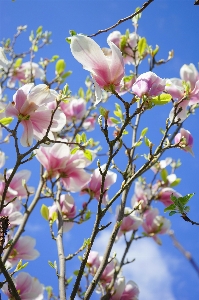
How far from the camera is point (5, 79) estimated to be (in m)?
2.93

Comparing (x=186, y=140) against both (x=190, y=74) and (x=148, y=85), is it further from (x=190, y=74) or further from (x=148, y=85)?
(x=148, y=85)

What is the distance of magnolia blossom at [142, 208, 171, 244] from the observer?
225 centimetres

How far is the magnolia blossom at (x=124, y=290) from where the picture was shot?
1.79m

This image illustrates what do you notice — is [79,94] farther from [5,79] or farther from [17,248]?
[17,248]

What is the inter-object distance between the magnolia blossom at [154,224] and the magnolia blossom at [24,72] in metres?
1.41

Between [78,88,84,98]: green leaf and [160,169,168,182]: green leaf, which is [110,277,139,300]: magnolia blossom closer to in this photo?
[160,169,168,182]: green leaf

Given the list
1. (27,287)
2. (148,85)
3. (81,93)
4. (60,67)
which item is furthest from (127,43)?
(27,287)

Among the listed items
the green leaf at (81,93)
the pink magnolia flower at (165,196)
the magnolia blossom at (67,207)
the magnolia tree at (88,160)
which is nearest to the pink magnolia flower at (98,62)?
the magnolia tree at (88,160)

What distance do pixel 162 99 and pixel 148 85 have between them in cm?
6

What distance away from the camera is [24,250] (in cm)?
183

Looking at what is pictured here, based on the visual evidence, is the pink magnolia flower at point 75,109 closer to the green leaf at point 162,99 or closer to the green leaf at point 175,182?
the green leaf at point 175,182

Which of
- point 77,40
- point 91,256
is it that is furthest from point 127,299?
point 77,40

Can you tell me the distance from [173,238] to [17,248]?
134cm

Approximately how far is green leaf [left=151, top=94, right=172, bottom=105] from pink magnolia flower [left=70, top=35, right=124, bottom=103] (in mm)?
134
